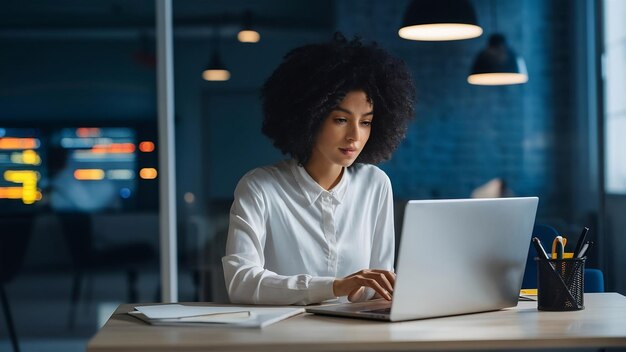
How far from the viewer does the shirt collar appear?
257 cm

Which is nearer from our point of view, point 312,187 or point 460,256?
point 460,256

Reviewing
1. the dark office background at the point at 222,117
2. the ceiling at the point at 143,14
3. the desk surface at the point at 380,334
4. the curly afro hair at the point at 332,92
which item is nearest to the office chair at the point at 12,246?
the dark office background at the point at 222,117

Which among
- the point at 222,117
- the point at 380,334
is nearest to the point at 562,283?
the point at 380,334

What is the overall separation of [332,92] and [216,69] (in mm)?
2356

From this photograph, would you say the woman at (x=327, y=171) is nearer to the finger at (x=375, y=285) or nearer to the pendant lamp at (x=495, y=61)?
the finger at (x=375, y=285)

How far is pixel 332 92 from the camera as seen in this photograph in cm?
253

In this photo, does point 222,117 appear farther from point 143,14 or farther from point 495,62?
point 495,62

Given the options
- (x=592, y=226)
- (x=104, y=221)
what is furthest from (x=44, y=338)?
(x=592, y=226)

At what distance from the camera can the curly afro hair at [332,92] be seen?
2570 millimetres

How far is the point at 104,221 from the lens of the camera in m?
4.79

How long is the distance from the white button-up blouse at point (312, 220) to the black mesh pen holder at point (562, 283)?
2.14 ft

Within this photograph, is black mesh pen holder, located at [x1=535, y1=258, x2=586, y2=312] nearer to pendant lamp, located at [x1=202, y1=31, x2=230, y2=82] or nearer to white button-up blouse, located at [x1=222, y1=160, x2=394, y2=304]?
white button-up blouse, located at [x1=222, y1=160, x2=394, y2=304]

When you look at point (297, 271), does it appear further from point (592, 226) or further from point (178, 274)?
point (592, 226)

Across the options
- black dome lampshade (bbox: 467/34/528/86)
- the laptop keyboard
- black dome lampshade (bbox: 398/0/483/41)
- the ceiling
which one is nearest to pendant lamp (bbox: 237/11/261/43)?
the ceiling
